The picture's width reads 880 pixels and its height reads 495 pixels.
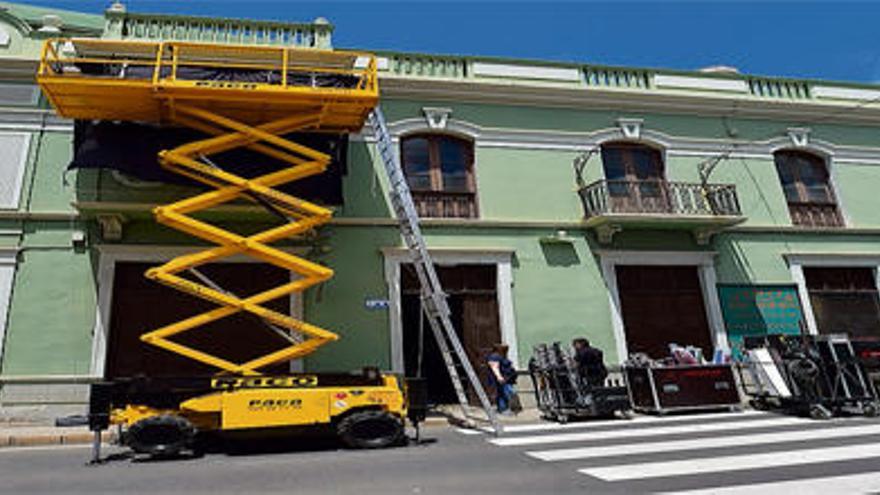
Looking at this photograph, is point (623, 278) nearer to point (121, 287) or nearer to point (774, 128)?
point (774, 128)

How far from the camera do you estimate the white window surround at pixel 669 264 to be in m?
13.9

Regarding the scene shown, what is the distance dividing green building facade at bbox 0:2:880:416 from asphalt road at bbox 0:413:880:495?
424 centimetres

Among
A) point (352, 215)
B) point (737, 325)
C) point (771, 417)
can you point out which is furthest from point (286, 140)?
point (737, 325)

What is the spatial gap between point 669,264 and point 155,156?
1286 cm

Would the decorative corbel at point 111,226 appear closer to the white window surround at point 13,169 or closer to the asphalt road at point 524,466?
the white window surround at point 13,169

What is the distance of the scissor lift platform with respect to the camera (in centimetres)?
1031

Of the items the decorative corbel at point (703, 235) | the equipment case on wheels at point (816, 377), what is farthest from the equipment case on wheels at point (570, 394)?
the decorative corbel at point (703, 235)

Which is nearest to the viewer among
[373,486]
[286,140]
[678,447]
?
[373,486]

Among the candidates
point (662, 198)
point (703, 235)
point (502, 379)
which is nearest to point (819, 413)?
point (502, 379)

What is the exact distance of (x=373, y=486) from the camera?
537cm

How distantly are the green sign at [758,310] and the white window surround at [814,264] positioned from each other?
0.32 metres

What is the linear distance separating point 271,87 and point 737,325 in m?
13.0

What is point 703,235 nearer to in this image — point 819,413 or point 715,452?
point 819,413

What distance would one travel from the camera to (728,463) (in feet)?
19.5
